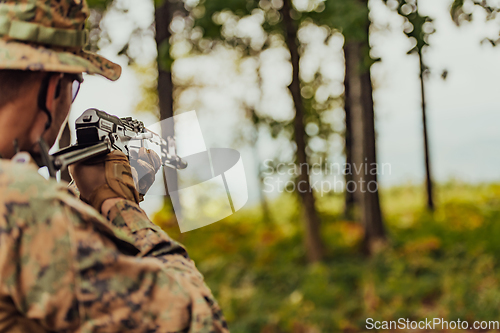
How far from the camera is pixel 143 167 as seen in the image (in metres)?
1.46

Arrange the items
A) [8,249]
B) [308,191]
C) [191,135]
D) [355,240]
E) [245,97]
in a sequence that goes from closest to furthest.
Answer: [8,249] → [191,135] → [308,191] → [355,240] → [245,97]

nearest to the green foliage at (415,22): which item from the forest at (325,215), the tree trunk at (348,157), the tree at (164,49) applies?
the forest at (325,215)

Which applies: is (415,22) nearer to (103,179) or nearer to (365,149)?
(103,179)

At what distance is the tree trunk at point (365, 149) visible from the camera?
702cm

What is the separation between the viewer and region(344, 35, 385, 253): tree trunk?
702 centimetres

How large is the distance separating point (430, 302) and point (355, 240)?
6.30 ft

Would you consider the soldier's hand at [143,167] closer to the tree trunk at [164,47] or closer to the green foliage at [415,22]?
the green foliage at [415,22]

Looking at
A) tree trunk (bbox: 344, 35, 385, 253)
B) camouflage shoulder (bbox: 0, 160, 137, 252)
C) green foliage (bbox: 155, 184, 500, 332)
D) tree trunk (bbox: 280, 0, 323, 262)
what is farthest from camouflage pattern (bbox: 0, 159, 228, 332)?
tree trunk (bbox: 344, 35, 385, 253)

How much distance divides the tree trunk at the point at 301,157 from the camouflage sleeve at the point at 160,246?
5.65 metres

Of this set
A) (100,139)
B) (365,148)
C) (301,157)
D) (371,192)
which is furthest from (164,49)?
(100,139)

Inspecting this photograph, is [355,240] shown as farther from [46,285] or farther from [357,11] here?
[46,285]

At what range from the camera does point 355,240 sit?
7648 millimetres

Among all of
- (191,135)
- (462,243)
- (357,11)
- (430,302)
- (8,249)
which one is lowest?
(430,302)

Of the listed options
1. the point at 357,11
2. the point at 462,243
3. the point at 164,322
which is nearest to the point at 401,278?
the point at 462,243
